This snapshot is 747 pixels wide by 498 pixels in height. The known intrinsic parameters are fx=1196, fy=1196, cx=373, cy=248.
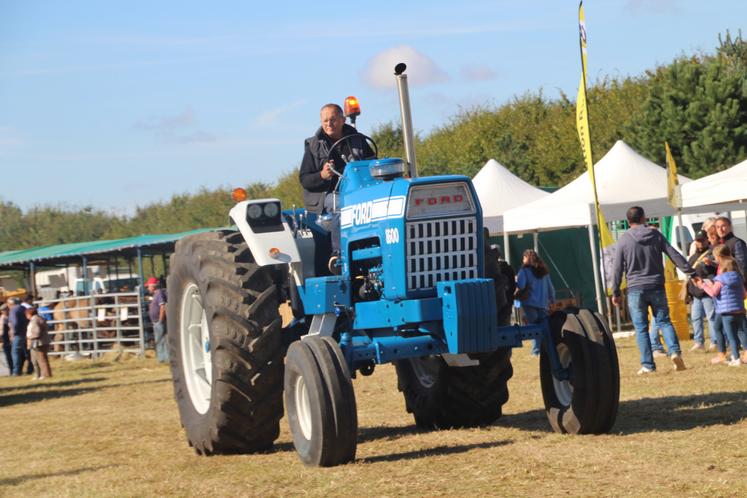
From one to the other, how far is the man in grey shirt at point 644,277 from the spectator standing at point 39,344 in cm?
1270

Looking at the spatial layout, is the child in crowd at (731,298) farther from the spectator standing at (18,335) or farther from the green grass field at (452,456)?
the spectator standing at (18,335)

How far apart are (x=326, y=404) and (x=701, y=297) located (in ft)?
28.6

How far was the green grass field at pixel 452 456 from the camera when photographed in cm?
654

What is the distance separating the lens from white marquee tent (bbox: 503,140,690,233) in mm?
19562

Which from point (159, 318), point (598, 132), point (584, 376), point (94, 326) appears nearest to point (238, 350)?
point (584, 376)

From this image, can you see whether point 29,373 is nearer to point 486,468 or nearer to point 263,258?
point 263,258

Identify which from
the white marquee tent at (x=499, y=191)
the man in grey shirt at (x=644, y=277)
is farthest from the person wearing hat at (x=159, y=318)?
the man in grey shirt at (x=644, y=277)

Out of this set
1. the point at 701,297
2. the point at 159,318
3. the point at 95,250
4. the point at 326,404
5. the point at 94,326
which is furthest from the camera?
the point at 95,250

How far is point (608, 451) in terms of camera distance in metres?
7.35

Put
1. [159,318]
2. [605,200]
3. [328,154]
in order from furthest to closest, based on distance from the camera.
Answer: [159,318]
[605,200]
[328,154]

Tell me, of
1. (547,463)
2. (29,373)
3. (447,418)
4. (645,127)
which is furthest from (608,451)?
(645,127)

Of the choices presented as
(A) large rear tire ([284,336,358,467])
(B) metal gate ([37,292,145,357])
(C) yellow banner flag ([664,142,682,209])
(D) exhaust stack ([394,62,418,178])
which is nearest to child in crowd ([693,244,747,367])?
(C) yellow banner flag ([664,142,682,209])

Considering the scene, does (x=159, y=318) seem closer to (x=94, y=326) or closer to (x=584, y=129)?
(x=94, y=326)

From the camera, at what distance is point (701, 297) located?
1493 cm
